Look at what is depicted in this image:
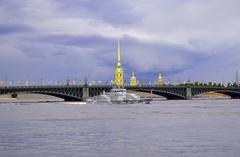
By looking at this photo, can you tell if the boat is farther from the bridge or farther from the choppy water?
the choppy water

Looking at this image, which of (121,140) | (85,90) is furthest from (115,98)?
(121,140)

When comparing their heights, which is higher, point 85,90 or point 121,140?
point 85,90

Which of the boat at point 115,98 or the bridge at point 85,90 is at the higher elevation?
the bridge at point 85,90

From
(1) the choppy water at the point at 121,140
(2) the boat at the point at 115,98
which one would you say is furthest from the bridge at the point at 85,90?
(1) the choppy water at the point at 121,140

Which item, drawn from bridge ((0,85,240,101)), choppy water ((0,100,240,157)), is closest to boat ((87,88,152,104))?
bridge ((0,85,240,101))

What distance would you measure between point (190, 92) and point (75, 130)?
136409 millimetres

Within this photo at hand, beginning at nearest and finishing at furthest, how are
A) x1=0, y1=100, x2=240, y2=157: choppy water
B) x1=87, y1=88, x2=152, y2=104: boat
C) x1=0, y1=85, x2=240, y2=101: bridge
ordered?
1. x1=0, y1=100, x2=240, y2=157: choppy water
2. x1=0, y1=85, x2=240, y2=101: bridge
3. x1=87, y1=88, x2=152, y2=104: boat

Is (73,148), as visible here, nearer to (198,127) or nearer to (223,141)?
(223,141)

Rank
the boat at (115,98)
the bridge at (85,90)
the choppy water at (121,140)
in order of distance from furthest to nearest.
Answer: the boat at (115,98), the bridge at (85,90), the choppy water at (121,140)

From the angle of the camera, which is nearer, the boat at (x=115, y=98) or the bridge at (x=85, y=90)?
the bridge at (x=85, y=90)

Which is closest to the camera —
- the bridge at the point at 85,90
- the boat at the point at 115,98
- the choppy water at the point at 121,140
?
the choppy water at the point at 121,140

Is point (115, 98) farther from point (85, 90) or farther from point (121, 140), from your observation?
point (121, 140)

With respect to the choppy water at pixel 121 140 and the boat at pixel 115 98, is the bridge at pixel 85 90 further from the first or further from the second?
the choppy water at pixel 121 140

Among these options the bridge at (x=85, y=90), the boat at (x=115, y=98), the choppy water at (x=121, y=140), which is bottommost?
the choppy water at (x=121, y=140)
